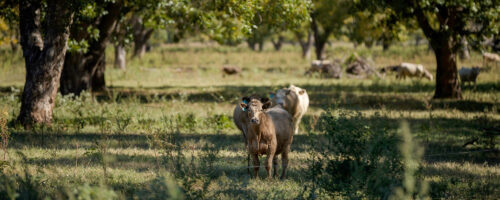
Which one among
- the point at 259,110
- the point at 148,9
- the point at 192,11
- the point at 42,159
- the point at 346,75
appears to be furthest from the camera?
the point at 346,75

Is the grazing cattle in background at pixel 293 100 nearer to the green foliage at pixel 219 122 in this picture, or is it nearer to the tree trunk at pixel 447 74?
the green foliage at pixel 219 122

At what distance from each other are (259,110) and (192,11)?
8.80 meters

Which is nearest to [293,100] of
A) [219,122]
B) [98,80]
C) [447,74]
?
[219,122]

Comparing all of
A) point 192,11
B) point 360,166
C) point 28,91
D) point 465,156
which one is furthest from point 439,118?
point 28,91

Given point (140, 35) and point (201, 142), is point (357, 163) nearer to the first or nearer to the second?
point (201, 142)

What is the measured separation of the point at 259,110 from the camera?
26.9 feet

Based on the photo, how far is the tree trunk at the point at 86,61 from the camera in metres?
18.6

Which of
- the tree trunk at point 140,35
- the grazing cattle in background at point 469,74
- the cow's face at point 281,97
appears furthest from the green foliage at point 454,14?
the tree trunk at point 140,35

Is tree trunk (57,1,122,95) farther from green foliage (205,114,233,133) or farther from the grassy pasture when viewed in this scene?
green foliage (205,114,233,133)

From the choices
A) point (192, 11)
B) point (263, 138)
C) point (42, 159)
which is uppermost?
point (192, 11)

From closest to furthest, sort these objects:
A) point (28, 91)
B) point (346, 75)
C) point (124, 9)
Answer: point (28, 91) < point (124, 9) < point (346, 75)

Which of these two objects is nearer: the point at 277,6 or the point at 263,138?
the point at 263,138

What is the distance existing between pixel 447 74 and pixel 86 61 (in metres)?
13.6

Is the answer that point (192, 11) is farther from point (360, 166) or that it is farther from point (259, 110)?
point (360, 166)
